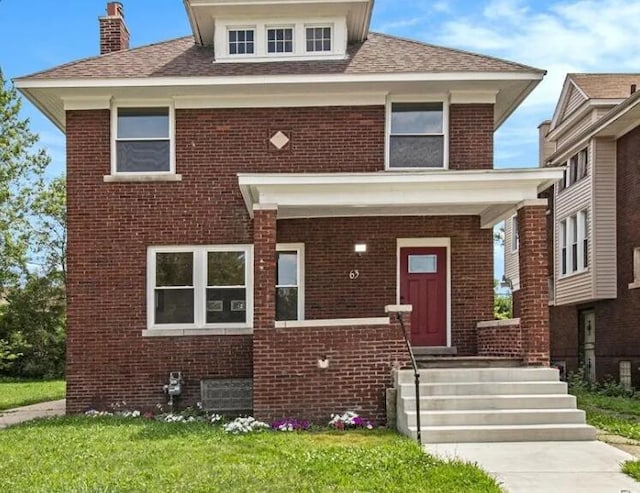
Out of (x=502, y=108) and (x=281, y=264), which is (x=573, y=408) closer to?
(x=281, y=264)

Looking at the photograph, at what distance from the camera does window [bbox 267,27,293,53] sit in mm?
13555

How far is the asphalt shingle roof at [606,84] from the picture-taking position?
67.7 feet

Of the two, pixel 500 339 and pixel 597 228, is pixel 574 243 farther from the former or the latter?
pixel 500 339

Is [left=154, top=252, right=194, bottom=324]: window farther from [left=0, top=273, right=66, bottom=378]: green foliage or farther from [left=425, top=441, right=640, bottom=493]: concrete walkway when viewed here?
[left=0, top=273, right=66, bottom=378]: green foliage

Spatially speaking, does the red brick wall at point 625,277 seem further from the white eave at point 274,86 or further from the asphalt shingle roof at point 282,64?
the asphalt shingle roof at point 282,64

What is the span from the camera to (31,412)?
48.3 ft

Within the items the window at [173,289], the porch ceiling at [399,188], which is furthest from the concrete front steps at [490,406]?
the window at [173,289]

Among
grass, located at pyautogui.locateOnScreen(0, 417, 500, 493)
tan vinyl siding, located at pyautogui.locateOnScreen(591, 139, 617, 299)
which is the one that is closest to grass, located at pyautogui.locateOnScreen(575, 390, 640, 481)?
grass, located at pyautogui.locateOnScreen(0, 417, 500, 493)

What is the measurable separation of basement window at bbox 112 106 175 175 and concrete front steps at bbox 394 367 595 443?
5.80 meters

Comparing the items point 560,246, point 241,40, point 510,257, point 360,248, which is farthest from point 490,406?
point 510,257

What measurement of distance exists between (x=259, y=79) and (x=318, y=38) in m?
2.00

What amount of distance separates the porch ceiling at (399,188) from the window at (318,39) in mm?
3813

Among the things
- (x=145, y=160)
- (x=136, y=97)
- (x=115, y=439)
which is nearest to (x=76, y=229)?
(x=145, y=160)

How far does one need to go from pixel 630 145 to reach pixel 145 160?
12348 millimetres
